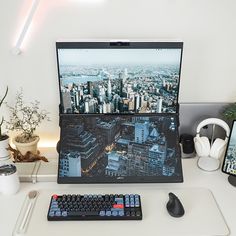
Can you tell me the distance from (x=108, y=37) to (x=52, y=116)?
464 millimetres

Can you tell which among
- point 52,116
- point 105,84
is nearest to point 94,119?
point 105,84

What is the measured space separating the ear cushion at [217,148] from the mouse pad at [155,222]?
9.1 inches

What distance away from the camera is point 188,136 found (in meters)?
1.47

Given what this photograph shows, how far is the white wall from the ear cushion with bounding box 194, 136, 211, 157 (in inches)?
10.1

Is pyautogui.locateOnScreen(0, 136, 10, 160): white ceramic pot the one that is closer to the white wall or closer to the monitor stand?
the white wall

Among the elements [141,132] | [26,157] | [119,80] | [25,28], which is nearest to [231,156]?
[141,132]

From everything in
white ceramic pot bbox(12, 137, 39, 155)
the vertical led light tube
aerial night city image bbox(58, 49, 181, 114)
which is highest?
the vertical led light tube

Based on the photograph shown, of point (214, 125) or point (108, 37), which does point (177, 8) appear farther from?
point (214, 125)

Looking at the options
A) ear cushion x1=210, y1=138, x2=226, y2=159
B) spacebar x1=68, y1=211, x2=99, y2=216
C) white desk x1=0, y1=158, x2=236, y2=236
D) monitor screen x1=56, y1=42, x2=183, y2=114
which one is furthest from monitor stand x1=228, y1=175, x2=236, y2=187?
spacebar x1=68, y1=211, x2=99, y2=216

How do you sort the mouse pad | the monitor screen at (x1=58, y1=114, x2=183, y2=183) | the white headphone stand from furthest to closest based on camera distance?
1. the white headphone stand
2. the monitor screen at (x1=58, y1=114, x2=183, y2=183)
3. the mouse pad

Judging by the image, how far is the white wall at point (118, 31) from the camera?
1.31 metres

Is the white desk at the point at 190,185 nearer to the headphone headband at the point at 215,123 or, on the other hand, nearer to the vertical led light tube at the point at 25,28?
the headphone headband at the point at 215,123

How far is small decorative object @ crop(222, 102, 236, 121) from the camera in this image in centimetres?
140

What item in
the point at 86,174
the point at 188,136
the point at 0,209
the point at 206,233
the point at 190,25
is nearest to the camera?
the point at 206,233
